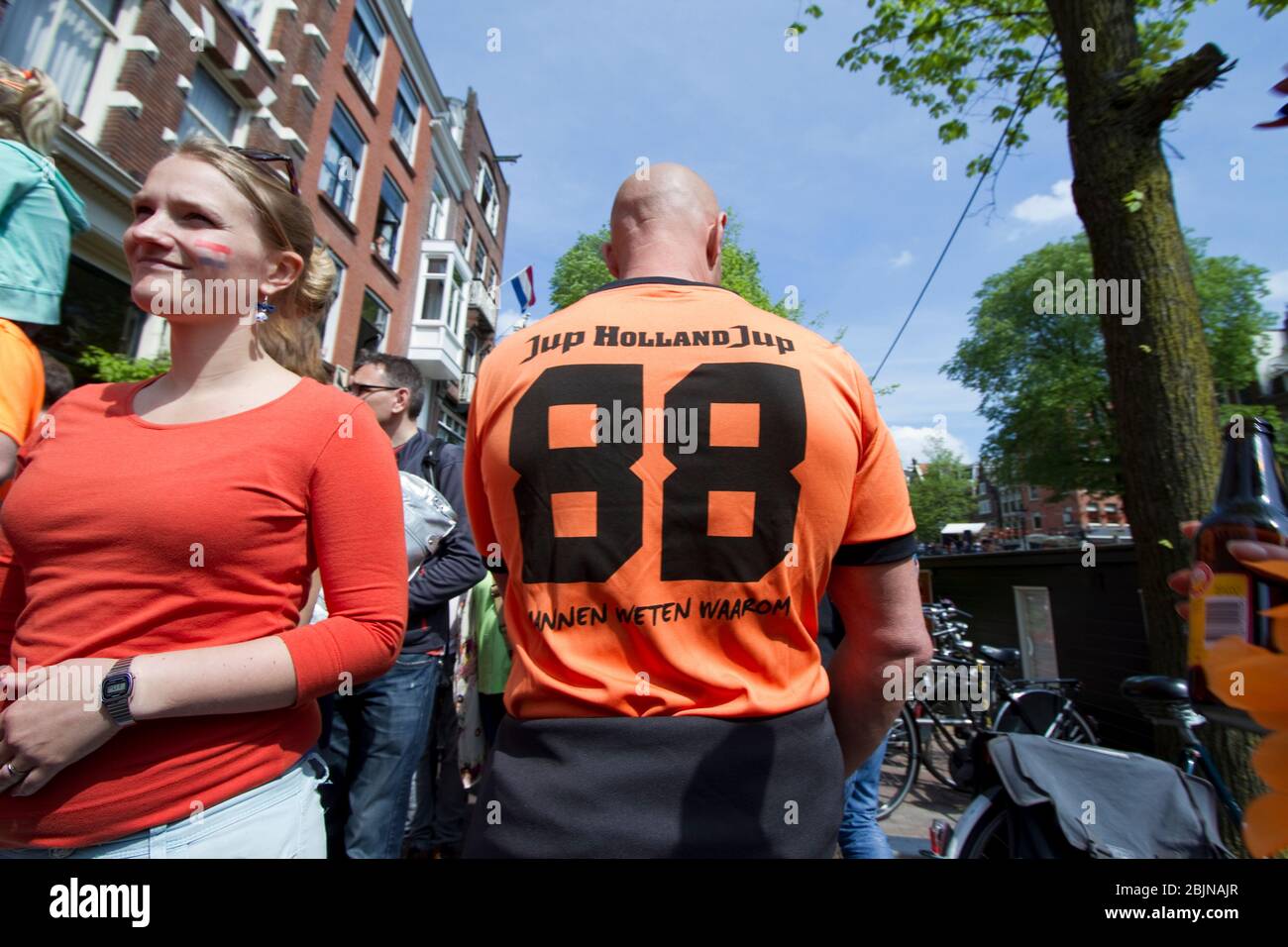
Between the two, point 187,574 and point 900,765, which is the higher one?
point 187,574

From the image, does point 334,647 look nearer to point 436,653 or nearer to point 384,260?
point 436,653

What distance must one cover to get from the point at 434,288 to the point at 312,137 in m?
7.63

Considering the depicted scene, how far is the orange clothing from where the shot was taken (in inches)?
48.6

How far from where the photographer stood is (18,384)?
1.27m

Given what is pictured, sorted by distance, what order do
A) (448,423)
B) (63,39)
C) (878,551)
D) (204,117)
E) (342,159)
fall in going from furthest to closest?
(448,423) < (342,159) < (204,117) < (63,39) < (878,551)

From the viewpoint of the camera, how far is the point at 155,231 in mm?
1211

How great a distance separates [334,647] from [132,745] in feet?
1.04

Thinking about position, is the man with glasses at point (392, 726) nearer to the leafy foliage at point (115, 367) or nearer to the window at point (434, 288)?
the leafy foliage at point (115, 367)

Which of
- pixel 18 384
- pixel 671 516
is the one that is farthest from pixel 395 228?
pixel 671 516

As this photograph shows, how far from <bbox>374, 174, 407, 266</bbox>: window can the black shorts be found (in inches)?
739

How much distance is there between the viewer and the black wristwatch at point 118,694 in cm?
93

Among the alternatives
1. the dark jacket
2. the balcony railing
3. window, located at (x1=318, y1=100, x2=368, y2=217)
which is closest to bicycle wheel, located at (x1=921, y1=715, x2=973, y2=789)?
the dark jacket

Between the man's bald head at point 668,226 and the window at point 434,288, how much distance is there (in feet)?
67.5

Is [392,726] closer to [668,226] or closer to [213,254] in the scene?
[213,254]
